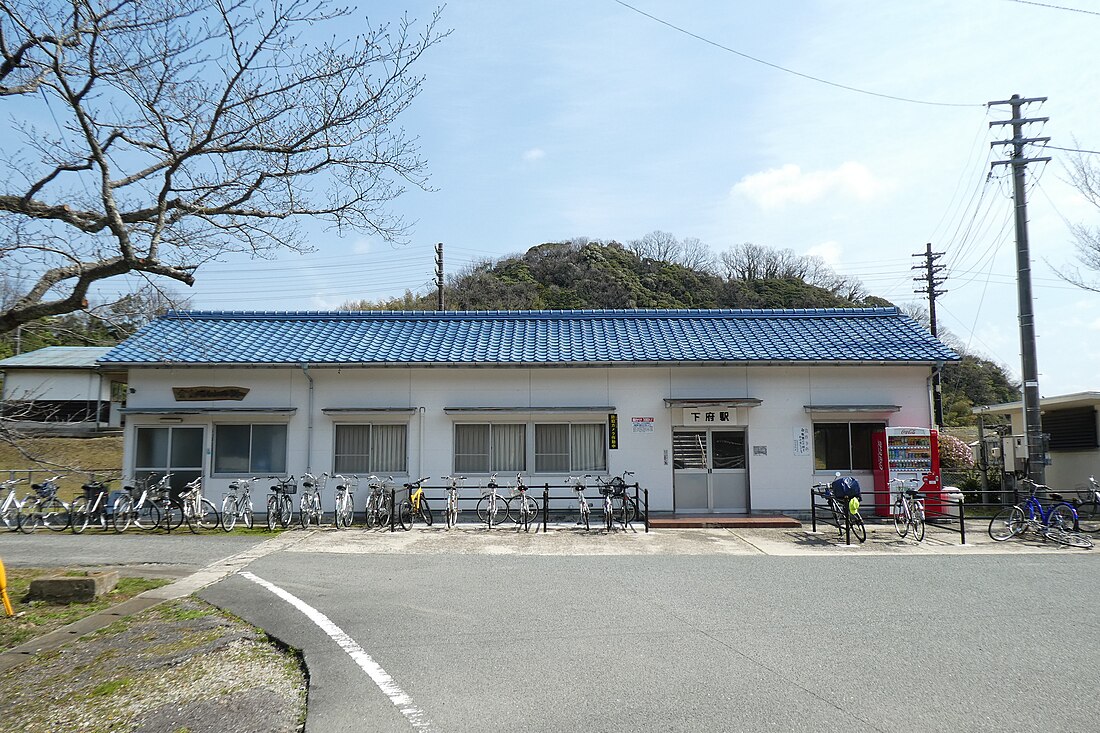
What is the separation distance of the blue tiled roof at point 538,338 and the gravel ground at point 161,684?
991cm

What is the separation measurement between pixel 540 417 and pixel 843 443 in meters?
6.77

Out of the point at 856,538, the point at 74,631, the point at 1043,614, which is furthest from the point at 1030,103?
the point at 74,631

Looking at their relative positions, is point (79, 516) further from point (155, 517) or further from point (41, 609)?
point (41, 609)

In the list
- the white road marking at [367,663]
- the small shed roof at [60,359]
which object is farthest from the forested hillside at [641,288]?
the white road marking at [367,663]

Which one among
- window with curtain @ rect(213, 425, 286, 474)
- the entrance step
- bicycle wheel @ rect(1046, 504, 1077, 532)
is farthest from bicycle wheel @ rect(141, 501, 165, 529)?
bicycle wheel @ rect(1046, 504, 1077, 532)

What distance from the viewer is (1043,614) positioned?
295 inches

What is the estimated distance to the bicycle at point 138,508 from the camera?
15.2 m

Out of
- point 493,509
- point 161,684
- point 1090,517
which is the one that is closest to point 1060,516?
point 1090,517

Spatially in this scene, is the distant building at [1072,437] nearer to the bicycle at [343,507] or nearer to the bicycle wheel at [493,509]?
the bicycle wheel at [493,509]

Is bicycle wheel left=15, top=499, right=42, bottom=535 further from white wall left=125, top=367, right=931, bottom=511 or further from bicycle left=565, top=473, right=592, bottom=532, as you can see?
bicycle left=565, top=473, right=592, bottom=532

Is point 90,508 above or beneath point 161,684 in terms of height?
above

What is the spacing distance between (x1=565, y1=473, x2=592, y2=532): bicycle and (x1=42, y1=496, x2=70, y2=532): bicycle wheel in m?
10.4

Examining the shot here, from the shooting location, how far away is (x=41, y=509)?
15.5 m

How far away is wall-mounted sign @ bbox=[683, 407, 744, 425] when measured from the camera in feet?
54.1
